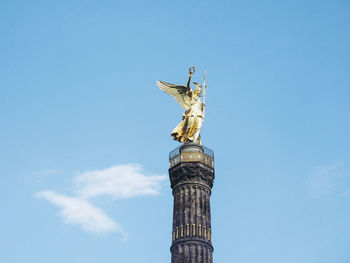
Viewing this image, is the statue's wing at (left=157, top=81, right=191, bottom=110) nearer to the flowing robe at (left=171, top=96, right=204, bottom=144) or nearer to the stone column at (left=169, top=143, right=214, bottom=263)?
the flowing robe at (left=171, top=96, right=204, bottom=144)

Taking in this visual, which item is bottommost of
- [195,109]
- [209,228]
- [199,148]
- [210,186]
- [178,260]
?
[178,260]

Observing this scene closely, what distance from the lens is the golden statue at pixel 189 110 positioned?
59.8 m

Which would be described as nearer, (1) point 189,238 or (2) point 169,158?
(1) point 189,238

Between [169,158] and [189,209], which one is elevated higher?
[169,158]

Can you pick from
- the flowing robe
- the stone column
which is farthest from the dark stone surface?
the flowing robe

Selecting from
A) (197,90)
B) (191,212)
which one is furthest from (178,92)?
(191,212)

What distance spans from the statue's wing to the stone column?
554cm

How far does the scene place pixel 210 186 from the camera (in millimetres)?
57812

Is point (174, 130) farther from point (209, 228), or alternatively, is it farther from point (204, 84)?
point (209, 228)

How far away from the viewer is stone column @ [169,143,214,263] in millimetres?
52250

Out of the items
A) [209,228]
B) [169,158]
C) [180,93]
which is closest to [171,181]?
[169,158]

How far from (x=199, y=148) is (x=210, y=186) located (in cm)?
418

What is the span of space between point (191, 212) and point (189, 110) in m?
12.1

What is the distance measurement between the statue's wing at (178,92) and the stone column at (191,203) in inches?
218
